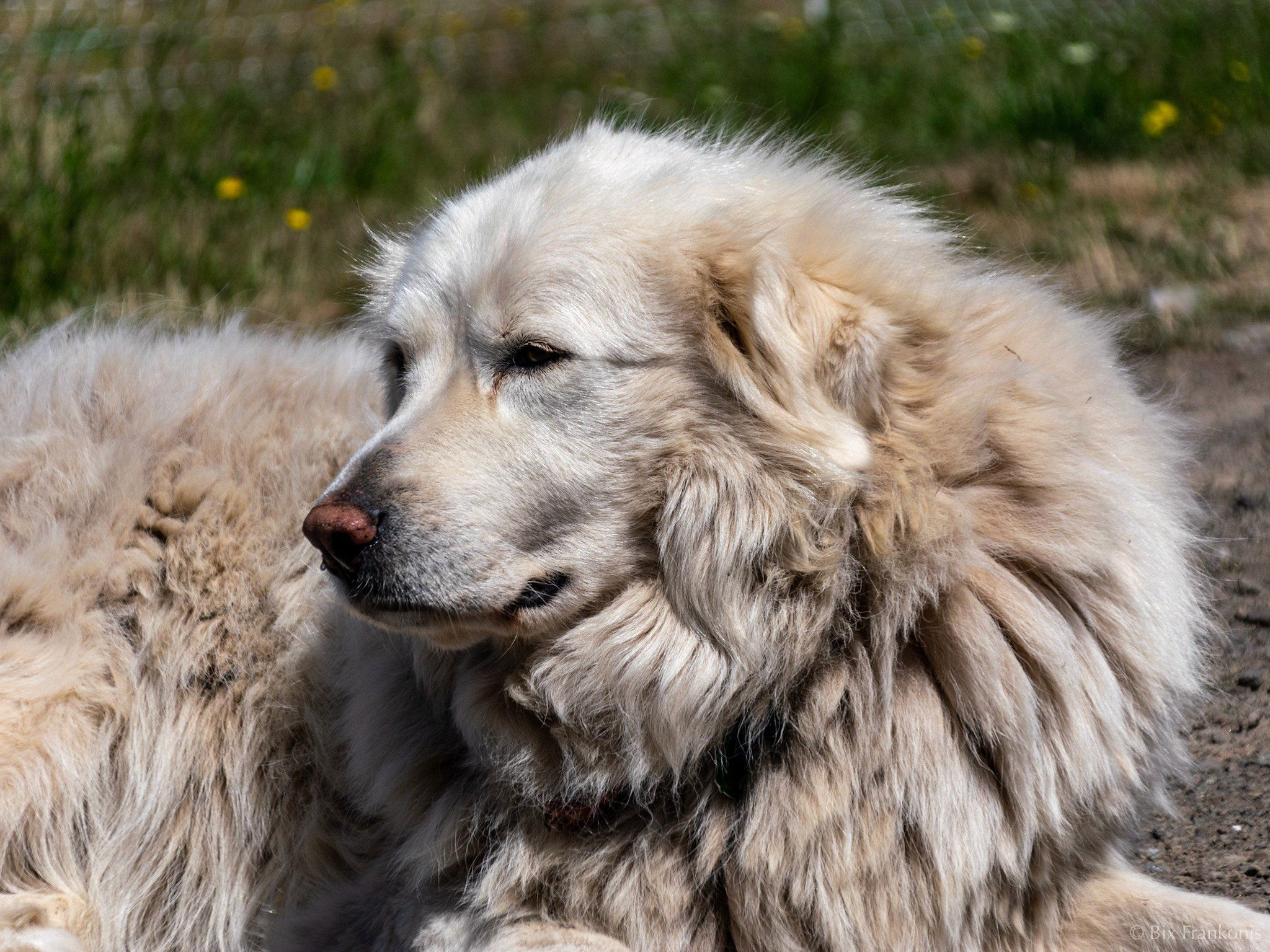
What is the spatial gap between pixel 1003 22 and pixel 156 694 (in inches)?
306

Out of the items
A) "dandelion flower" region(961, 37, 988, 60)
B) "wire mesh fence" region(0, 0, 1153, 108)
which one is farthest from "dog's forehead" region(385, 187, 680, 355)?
"dandelion flower" region(961, 37, 988, 60)

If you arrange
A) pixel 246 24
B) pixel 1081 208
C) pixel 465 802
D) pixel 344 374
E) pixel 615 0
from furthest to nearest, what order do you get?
pixel 615 0 < pixel 246 24 < pixel 1081 208 < pixel 344 374 < pixel 465 802

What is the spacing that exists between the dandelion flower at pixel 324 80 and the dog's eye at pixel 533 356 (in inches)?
230

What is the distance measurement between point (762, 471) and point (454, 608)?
0.63m

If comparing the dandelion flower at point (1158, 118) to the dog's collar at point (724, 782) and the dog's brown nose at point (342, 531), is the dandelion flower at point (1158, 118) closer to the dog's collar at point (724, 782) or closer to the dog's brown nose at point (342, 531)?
the dog's collar at point (724, 782)

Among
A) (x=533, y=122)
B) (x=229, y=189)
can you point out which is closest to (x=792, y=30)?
(x=533, y=122)

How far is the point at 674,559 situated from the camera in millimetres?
2381

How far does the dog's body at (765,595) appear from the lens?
7.52ft

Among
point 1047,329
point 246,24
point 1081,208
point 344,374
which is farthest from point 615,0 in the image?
point 1047,329

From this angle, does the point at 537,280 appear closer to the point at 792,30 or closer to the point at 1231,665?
the point at 1231,665

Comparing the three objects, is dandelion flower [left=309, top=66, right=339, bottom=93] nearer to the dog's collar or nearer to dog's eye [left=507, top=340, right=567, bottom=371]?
dog's eye [left=507, top=340, right=567, bottom=371]

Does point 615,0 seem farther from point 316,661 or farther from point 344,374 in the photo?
point 316,661

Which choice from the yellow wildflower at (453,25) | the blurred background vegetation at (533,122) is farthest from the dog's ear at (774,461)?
the yellow wildflower at (453,25)

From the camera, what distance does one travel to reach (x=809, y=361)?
2.27 m
